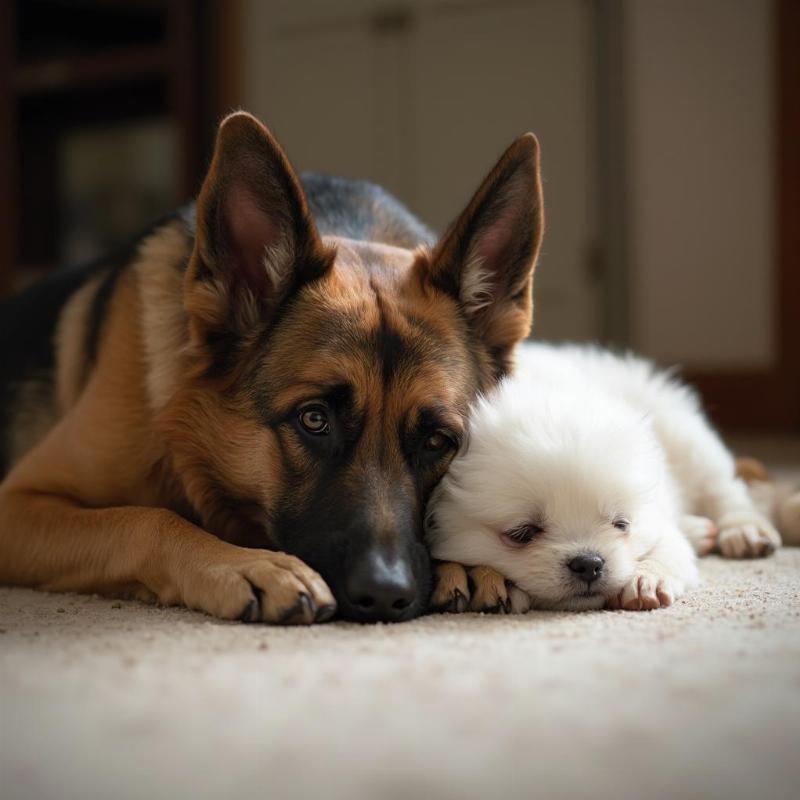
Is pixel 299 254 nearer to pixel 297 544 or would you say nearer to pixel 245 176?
pixel 245 176

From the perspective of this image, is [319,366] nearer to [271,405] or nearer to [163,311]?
[271,405]

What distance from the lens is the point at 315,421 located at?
1498mm

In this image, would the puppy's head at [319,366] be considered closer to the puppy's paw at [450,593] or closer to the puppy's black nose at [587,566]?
the puppy's paw at [450,593]

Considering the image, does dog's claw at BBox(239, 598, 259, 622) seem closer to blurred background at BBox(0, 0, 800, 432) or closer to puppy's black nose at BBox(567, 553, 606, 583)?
puppy's black nose at BBox(567, 553, 606, 583)

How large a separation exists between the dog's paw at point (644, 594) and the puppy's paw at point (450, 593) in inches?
8.9

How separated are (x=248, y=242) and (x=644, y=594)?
83 centimetres

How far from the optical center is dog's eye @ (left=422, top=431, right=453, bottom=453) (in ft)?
5.15

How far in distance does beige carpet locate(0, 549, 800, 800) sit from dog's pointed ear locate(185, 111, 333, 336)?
51cm

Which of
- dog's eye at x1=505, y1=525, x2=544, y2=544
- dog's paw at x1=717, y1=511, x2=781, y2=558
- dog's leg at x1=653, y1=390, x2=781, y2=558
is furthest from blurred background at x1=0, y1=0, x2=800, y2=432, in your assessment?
dog's eye at x1=505, y1=525, x2=544, y2=544

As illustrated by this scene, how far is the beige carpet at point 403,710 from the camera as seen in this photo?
2.68 ft

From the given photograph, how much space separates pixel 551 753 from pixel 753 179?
4.46m

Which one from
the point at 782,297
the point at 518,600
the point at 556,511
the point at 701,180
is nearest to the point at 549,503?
the point at 556,511

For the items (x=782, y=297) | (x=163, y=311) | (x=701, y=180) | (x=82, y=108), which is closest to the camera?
(x=163, y=311)

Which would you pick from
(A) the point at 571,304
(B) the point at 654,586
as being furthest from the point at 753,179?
(B) the point at 654,586
